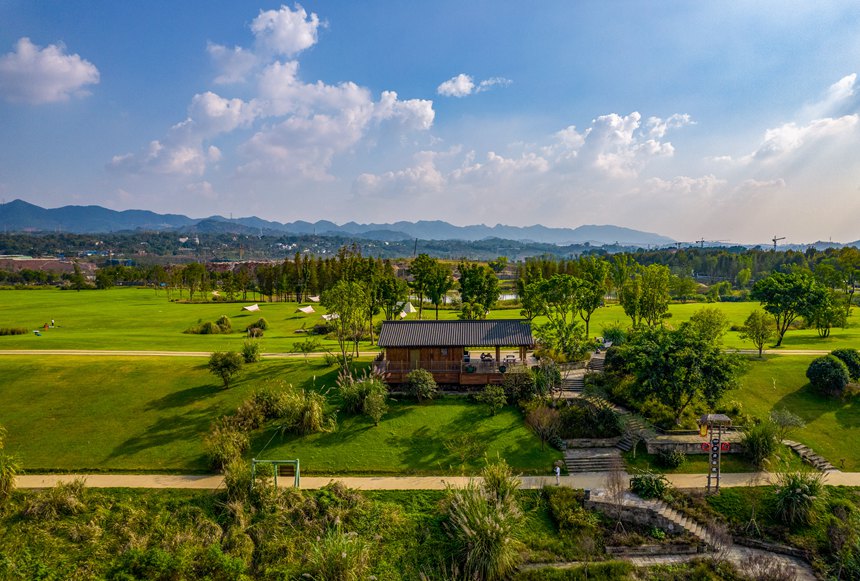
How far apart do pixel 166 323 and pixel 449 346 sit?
134 feet

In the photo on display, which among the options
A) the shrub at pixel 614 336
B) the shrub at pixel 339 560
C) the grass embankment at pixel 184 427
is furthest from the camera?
the shrub at pixel 614 336

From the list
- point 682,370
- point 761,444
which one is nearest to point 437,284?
point 682,370

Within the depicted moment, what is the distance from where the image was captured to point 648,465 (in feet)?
75.7

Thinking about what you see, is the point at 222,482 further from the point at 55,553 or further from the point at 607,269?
the point at 607,269

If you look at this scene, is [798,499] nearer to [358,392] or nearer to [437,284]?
[358,392]

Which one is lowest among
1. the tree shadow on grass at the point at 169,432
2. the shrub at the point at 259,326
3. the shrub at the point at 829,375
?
the tree shadow on grass at the point at 169,432

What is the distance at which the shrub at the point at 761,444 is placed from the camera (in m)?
23.0

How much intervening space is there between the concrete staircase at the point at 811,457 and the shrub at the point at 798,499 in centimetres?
359

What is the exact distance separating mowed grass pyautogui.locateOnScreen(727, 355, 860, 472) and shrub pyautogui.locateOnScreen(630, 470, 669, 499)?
9928mm

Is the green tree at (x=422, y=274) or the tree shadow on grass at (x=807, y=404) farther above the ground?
the green tree at (x=422, y=274)

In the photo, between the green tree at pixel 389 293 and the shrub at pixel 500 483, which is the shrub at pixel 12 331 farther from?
the shrub at pixel 500 483

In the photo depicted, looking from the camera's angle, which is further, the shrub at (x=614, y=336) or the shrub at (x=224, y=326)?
the shrub at (x=224, y=326)

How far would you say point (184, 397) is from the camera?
96.1ft

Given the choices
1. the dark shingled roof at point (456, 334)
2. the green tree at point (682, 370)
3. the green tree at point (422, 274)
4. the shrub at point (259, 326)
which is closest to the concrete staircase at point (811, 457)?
the green tree at point (682, 370)
